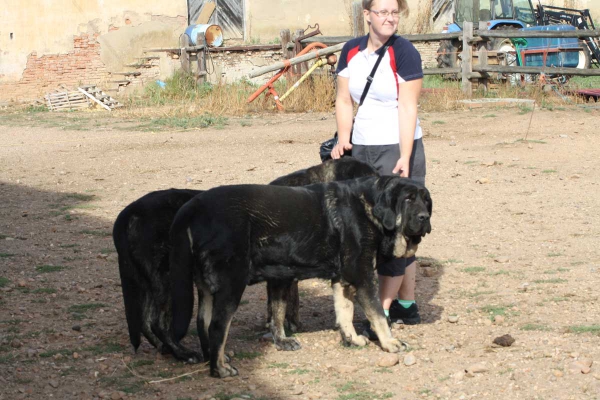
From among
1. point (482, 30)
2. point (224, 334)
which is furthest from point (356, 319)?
point (482, 30)

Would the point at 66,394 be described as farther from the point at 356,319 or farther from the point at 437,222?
the point at 437,222

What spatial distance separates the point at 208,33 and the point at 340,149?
21.8 meters

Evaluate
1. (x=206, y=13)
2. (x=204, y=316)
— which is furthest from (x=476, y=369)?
(x=206, y=13)

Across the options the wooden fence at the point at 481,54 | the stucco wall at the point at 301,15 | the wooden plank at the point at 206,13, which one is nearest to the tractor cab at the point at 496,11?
the stucco wall at the point at 301,15

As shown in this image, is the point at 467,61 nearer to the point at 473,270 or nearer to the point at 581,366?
the point at 473,270

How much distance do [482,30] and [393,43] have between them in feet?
52.4

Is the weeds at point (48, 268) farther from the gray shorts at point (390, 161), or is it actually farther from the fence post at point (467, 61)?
the fence post at point (467, 61)

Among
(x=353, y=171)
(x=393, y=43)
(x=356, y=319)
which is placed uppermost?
(x=393, y=43)

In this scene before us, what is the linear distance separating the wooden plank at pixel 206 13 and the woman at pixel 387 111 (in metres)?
24.3

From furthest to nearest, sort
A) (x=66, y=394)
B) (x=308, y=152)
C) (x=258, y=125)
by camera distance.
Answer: (x=258, y=125) < (x=308, y=152) < (x=66, y=394)

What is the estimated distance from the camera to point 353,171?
5.95 meters

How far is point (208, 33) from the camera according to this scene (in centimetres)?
2709

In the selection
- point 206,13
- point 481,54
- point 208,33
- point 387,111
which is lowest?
point 481,54

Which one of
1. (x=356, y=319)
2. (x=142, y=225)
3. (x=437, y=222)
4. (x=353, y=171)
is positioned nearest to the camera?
(x=142, y=225)
